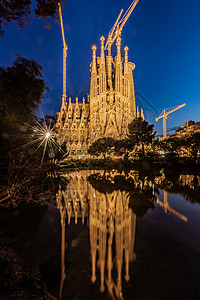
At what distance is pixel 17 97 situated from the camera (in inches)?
216

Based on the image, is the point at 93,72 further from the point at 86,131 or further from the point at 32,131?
the point at 32,131

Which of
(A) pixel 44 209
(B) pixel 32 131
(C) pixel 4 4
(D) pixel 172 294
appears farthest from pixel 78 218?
(C) pixel 4 4

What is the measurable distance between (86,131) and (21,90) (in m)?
81.7

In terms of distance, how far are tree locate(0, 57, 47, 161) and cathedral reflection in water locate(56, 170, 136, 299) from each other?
4.57 m

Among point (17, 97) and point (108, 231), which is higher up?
point (17, 97)

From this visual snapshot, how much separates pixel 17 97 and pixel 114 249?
692 centimetres

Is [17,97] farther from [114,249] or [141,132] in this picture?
[141,132]

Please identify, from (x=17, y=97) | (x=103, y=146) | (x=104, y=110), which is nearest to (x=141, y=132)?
(x=103, y=146)

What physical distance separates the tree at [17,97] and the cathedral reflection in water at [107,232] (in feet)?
15.0

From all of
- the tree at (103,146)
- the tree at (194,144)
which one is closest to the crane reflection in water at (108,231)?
the tree at (194,144)

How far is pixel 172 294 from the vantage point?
7.89ft

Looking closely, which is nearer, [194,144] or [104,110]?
[194,144]

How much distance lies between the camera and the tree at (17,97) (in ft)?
17.4

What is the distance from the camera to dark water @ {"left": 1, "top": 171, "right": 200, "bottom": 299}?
255cm
